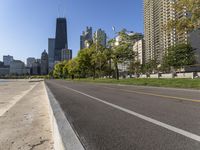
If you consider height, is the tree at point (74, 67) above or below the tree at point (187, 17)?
below

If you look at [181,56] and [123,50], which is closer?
[123,50]

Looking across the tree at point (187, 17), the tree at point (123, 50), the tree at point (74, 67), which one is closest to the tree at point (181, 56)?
the tree at point (74, 67)

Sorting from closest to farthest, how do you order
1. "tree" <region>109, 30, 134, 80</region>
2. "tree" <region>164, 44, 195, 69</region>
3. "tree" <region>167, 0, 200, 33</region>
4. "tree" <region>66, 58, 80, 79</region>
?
"tree" <region>167, 0, 200, 33</region> < "tree" <region>109, 30, 134, 80</region> < "tree" <region>164, 44, 195, 69</region> < "tree" <region>66, 58, 80, 79</region>

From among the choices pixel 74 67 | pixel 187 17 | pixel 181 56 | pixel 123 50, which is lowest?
pixel 74 67

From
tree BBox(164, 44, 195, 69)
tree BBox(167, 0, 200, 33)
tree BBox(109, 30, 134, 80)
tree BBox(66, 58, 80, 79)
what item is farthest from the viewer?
tree BBox(66, 58, 80, 79)

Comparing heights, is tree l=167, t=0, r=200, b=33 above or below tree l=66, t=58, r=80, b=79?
above

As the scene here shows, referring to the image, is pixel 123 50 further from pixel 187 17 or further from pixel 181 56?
pixel 181 56

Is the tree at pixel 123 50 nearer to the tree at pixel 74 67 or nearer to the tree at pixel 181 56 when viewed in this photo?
the tree at pixel 74 67

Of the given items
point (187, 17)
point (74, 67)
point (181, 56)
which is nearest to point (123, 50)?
point (187, 17)

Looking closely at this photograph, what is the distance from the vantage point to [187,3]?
2667 centimetres

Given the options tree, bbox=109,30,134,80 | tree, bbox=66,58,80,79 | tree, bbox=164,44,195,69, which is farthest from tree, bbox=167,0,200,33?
tree, bbox=164,44,195,69

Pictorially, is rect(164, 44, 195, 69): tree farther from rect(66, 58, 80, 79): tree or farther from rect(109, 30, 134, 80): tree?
rect(109, 30, 134, 80): tree

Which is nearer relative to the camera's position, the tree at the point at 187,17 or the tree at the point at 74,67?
the tree at the point at 187,17

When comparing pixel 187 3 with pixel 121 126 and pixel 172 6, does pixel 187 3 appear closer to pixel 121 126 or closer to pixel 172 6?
pixel 172 6
